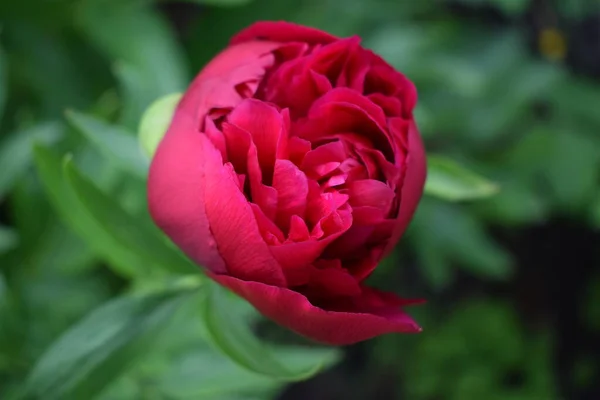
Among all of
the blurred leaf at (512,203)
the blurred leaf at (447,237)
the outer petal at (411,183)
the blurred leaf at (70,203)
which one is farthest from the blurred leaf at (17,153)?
the blurred leaf at (512,203)

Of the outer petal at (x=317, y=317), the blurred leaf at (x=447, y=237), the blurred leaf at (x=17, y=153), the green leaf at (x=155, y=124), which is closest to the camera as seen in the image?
the outer petal at (x=317, y=317)

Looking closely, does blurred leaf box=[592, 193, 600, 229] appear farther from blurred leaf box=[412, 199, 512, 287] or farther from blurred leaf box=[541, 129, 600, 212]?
blurred leaf box=[412, 199, 512, 287]

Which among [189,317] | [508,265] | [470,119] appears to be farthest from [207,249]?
[508,265]

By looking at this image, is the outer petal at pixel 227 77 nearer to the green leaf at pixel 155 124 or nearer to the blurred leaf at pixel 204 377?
the green leaf at pixel 155 124

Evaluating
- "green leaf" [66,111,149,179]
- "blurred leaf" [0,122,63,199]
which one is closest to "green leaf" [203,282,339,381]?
"green leaf" [66,111,149,179]

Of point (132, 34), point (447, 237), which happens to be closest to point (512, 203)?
point (447, 237)
